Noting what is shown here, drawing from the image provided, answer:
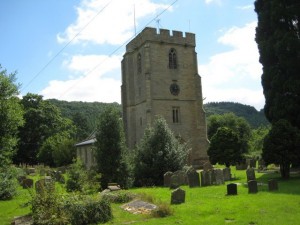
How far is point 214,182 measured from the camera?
20.9 meters

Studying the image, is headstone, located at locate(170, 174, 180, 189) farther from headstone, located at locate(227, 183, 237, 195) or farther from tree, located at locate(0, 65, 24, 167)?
tree, located at locate(0, 65, 24, 167)

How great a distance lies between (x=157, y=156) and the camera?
→ 25.1 meters

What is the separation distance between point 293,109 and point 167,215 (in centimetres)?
1467

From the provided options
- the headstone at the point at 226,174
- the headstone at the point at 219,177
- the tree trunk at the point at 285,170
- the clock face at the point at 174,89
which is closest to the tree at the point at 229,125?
the clock face at the point at 174,89

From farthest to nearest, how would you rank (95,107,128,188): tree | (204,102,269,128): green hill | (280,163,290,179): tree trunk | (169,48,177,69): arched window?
(204,102,269,128): green hill, (169,48,177,69): arched window, (95,107,128,188): tree, (280,163,290,179): tree trunk

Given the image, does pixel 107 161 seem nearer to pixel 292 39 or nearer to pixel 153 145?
pixel 153 145

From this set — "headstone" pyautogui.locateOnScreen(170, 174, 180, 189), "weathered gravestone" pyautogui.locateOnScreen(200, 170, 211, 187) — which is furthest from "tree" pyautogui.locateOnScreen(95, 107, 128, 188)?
"weathered gravestone" pyautogui.locateOnScreen(200, 170, 211, 187)

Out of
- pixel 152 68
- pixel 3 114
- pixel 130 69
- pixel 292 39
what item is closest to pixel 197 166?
pixel 152 68

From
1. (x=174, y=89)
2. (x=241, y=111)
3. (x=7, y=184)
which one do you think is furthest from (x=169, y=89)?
(x=241, y=111)

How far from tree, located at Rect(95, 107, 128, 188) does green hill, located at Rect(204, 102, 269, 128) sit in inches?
4060

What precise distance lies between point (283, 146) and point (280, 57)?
21.7 feet

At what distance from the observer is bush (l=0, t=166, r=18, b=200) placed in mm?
19344

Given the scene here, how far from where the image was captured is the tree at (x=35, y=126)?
2360 inches

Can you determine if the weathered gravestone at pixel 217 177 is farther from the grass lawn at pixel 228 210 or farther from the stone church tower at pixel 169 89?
the stone church tower at pixel 169 89
